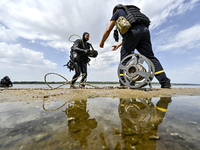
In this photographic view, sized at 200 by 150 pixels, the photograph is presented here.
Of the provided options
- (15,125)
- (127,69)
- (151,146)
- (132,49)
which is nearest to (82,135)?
(151,146)

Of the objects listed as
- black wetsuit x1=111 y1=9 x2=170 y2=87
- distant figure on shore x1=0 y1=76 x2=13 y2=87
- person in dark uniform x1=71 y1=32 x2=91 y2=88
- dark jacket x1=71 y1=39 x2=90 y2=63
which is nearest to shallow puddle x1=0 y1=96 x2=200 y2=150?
black wetsuit x1=111 y1=9 x2=170 y2=87

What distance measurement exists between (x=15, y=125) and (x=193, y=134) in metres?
1.25

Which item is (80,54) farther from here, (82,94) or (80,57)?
(82,94)

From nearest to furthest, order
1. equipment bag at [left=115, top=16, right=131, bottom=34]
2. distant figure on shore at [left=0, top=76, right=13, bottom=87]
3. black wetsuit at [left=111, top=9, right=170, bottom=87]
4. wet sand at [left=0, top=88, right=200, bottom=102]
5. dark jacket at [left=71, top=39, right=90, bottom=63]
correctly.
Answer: wet sand at [left=0, top=88, right=200, bottom=102], equipment bag at [left=115, top=16, right=131, bottom=34], black wetsuit at [left=111, top=9, right=170, bottom=87], dark jacket at [left=71, top=39, right=90, bottom=63], distant figure on shore at [left=0, top=76, right=13, bottom=87]

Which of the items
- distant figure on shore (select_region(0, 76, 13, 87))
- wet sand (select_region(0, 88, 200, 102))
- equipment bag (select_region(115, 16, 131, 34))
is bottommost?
wet sand (select_region(0, 88, 200, 102))

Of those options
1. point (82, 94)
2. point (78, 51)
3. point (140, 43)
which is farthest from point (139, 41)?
point (78, 51)

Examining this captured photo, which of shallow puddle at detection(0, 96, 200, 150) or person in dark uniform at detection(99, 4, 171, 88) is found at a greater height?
person in dark uniform at detection(99, 4, 171, 88)

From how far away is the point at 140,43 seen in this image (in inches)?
124

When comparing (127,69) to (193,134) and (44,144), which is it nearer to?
(193,134)

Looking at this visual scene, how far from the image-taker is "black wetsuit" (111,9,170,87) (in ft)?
9.40

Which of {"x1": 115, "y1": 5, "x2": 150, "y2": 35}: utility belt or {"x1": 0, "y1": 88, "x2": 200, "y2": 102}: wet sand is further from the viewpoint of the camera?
{"x1": 115, "y1": 5, "x2": 150, "y2": 35}: utility belt

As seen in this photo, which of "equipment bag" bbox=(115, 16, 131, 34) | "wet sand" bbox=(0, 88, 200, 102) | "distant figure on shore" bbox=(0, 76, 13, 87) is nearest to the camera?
"wet sand" bbox=(0, 88, 200, 102)

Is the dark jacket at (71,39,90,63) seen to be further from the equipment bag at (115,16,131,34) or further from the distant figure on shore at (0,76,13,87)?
the distant figure on shore at (0,76,13,87)

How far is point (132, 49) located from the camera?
308 centimetres
